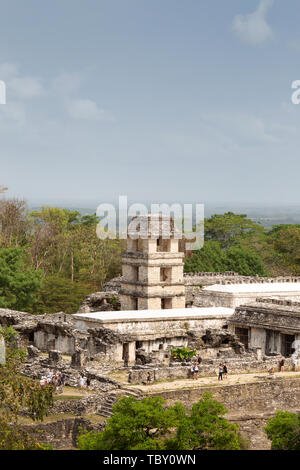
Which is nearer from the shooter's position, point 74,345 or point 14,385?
point 14,385

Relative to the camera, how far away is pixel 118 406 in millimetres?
A: 24938

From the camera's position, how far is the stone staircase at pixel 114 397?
30.7 meters

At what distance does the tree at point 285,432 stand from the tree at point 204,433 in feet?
3.48

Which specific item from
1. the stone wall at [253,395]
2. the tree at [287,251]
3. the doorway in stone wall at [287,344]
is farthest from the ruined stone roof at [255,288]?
the tree at [287,251]

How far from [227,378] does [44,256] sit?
39.1m

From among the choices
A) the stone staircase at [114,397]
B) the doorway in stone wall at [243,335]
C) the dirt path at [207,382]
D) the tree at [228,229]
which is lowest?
the stone staircase at [114,397]

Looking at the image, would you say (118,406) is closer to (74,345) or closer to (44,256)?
(74,345)

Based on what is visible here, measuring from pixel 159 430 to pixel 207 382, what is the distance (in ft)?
28.8

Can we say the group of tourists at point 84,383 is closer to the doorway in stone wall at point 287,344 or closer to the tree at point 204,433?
the tree at point 204,433

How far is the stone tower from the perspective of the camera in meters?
48.8

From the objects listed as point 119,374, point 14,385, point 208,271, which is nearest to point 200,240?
point 208,271

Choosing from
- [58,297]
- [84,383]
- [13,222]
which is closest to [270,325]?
[84,383]

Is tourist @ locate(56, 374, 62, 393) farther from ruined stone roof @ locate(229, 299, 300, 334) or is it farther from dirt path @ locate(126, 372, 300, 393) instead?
ruined stone roof @ locate(229, 299, 300, 334)

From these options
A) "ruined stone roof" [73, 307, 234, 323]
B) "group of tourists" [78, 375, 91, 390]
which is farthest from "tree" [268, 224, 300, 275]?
"group of tourists" [78, 375, 91, 390]
